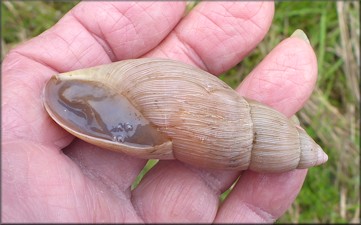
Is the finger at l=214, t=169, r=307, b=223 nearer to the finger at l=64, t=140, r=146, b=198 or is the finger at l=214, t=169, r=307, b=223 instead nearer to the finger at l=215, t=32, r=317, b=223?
the finger at l=215, t=32, r=317, b=223

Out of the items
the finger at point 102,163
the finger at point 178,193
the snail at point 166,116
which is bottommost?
the finger at point 178,193

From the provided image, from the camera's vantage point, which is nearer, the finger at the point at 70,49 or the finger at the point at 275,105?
the finger at the point at 70,49

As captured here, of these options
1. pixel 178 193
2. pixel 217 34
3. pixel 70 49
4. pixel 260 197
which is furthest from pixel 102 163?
pixel 217 34

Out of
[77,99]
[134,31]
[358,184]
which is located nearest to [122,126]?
[77,99]

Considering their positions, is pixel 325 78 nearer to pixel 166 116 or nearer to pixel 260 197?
pixel 260 197

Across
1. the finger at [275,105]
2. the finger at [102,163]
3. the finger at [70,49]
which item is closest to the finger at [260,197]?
the finger at [275,105]

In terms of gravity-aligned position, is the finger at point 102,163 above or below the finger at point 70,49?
below

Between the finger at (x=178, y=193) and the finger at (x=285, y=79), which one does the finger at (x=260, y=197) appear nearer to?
the finger at (x=178, y=193)
